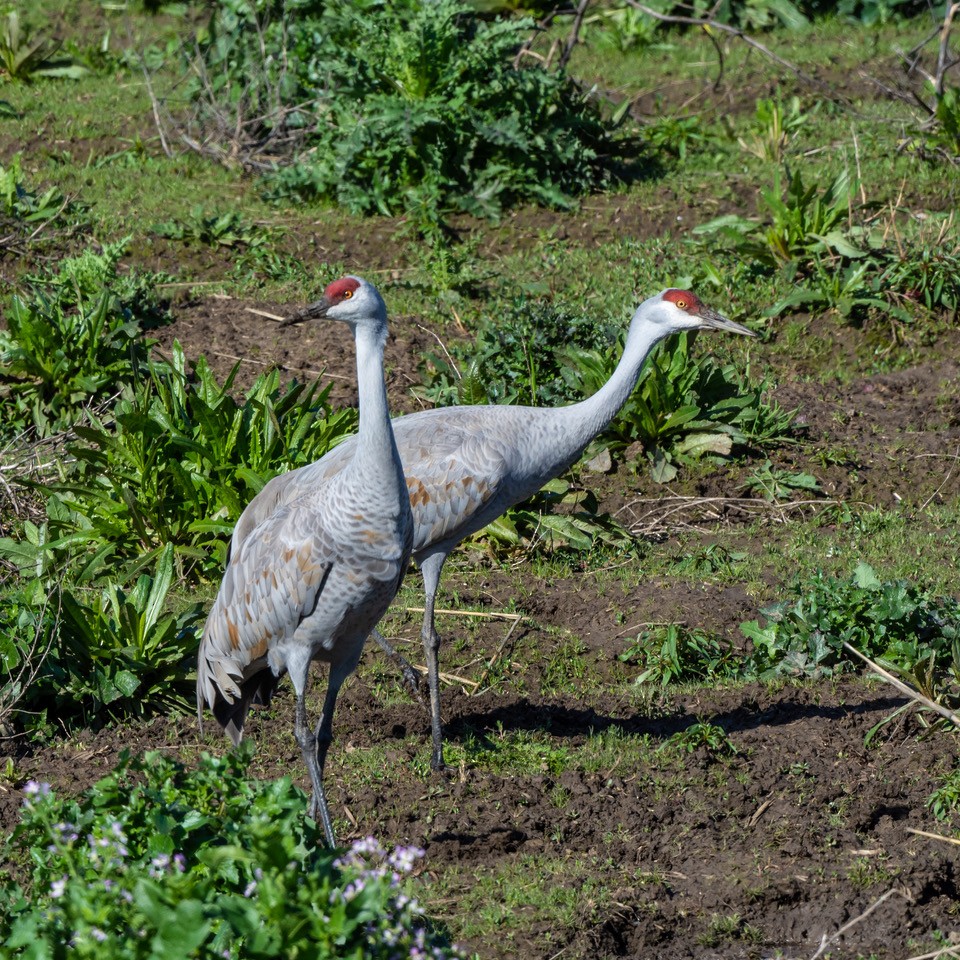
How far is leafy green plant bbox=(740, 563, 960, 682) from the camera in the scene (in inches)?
211

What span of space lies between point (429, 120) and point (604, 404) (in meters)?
4.11

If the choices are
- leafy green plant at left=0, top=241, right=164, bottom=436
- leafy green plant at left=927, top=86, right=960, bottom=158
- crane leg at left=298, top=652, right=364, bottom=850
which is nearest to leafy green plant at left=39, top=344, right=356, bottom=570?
leafy green plant at left=0, top=241, right=164, bottom=436

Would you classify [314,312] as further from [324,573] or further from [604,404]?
[604,404]

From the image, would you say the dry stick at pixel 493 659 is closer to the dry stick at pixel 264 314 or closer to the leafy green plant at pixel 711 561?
the leafy green plant at pixel 711 561

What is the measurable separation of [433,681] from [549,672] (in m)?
0.64

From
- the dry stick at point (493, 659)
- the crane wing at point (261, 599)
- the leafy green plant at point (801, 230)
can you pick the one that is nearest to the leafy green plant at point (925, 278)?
the leafy green plant at point (801, 230)

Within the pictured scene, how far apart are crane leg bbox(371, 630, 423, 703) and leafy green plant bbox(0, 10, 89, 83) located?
27.7ft

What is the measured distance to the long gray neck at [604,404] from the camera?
577 cm

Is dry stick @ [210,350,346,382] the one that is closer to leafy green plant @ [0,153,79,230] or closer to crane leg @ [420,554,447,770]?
leafy green plant @ [0,153,79,230]

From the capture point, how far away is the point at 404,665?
18.9ft

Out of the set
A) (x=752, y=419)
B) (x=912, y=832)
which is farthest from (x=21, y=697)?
(x=752, y=419)

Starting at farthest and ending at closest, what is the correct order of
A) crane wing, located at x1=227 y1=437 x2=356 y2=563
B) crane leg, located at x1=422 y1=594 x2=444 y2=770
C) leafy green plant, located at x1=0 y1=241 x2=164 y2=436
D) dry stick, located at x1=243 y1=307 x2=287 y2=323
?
1. dry stick, located at x1=243 y1=307 x2=287 y2=323
2. leafy green plant, located at x1=0 y1=241 x2=164 y2=436
3. crane wing, located at x1=227 y1=437 x2=356 y2=563
4. crane leg, located at x1=422 y1=594 x2=444 y2=770

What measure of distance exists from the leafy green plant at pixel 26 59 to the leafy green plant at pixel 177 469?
6.77 metres

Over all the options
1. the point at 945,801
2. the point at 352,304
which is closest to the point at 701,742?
the point at 945,801
